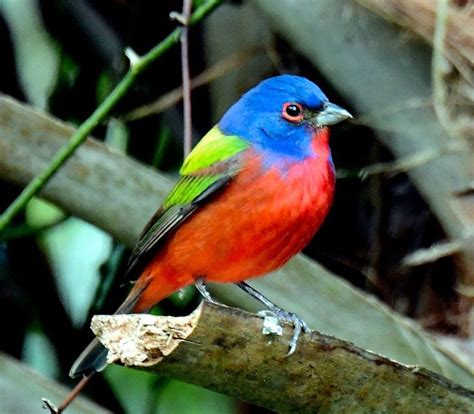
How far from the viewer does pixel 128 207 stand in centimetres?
241

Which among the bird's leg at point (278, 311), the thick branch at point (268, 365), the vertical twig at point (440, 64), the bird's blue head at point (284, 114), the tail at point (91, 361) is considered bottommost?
the thick branch at point (268, 365)

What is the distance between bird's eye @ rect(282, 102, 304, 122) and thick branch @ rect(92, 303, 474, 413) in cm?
104

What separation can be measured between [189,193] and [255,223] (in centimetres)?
20

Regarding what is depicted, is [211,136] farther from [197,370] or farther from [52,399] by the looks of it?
[197,370]

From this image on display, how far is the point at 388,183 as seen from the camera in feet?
10.0

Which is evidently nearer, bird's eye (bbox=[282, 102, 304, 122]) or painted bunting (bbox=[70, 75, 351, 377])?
painted bunting (bbox=[70, 75, 351, 377])

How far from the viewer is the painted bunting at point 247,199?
233cm

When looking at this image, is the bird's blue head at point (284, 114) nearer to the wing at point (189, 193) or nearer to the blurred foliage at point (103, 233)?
the wing at point (189, 193)

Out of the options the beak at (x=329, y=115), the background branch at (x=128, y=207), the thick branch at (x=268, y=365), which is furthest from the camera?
the beak at (x=329, y=115)

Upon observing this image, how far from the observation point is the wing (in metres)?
2.39

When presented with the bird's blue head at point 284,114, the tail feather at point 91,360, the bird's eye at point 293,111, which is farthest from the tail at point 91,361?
the bird's eye at point 293,111

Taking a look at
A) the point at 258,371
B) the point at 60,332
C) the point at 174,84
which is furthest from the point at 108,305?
the point at 258,371

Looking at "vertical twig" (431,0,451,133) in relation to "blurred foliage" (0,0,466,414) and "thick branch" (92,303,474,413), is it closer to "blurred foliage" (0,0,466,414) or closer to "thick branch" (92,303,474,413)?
"blurred foliage" (0,0,466,414)

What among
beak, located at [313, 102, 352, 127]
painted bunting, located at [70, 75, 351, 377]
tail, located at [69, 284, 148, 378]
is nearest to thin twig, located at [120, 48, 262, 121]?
painted bunting, located at [70, 75, 351, 377]
